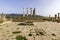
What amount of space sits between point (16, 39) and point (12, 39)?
0.20m

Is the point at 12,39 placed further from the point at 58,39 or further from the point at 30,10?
the point at 30,10

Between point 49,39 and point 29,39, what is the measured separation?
973mm

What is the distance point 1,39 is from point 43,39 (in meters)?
2.02

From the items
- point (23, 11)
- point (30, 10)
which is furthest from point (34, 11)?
point (23, 11)

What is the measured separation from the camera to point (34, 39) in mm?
5992

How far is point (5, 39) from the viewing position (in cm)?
588

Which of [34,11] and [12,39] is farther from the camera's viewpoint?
[34,11]

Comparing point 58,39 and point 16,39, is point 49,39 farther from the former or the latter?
point 16,39

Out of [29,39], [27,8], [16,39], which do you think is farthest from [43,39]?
[27,8]

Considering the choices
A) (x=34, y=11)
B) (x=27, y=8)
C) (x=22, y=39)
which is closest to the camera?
(x=22, y=39)

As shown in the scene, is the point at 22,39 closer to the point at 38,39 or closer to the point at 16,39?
the point at 16,39

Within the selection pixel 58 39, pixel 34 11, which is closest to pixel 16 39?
pixel 58 39

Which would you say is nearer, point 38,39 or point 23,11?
point 38,39

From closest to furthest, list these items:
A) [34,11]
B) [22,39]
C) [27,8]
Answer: [22,39] → [34,11] → [27,8]
